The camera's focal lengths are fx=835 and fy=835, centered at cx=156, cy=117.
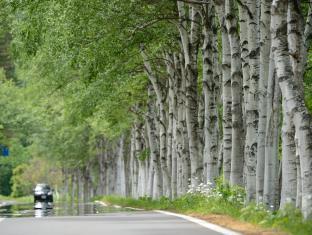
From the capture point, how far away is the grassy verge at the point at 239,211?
12781 millimetres

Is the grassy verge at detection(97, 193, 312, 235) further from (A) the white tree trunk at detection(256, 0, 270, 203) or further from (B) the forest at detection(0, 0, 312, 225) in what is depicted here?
(A) the white tree trunk at detection(256, 0, 270, 203)

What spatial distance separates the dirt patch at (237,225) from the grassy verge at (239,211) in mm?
104

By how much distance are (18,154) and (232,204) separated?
7288 centimetres

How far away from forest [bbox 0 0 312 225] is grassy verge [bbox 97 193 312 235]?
0.96ft

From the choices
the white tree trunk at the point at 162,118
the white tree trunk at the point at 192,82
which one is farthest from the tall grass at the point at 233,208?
the white tree trunk at the point at 162,118

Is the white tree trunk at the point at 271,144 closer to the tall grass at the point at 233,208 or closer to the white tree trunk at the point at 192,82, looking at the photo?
the tall grass at the point at 233,208

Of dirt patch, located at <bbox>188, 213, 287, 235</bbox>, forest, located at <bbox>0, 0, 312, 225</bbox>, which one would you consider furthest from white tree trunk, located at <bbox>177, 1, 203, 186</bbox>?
dirt patch, located at <bbox>188, 213, 287, 235</bbox>

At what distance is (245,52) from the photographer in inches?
798

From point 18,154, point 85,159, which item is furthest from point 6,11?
point 18,154

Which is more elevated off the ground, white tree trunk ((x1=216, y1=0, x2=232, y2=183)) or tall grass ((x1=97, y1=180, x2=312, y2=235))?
white tree trunk ((x1=216, y1=0, x2=232, y2=183))

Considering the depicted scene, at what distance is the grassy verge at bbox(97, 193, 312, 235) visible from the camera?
12781 mm

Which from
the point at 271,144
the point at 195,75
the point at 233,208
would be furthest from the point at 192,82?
the point at 271,144

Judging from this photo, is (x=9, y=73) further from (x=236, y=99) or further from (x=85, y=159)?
(x=236, y=99)

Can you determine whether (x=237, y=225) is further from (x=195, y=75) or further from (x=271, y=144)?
(x=195, y=75)
